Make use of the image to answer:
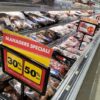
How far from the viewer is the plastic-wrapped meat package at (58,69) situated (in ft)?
5.94

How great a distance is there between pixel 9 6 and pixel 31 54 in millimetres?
905

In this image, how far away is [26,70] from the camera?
0.93 meters

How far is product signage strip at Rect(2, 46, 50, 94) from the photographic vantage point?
0.87 meters

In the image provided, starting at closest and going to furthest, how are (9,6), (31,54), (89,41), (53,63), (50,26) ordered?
(31,54)
(9,6)
(53,63)
(50,26)
(89,41)

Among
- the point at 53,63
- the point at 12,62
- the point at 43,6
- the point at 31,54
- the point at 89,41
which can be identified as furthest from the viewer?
the point at 89,41

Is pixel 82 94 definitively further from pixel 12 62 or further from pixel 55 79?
pixel 12 62

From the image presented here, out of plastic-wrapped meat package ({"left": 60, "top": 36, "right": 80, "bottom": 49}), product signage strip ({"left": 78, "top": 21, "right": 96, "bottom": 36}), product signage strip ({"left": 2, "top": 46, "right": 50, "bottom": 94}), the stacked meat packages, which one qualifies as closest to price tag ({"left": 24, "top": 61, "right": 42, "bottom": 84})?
product signage strip ({"left": 2, "top": 46, "right": 50, "bottom": 94})

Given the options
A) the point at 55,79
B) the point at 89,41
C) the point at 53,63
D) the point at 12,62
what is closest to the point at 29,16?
the point at 53,63

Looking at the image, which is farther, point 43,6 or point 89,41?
point 89,41

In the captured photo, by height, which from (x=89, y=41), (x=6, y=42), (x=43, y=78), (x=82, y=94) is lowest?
(x=82, y=94)

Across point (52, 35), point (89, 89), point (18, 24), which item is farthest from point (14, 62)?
point (89, 89)

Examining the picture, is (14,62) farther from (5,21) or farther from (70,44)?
(70,44)

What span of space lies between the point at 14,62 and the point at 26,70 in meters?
0.08

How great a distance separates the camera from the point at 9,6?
1657mm
